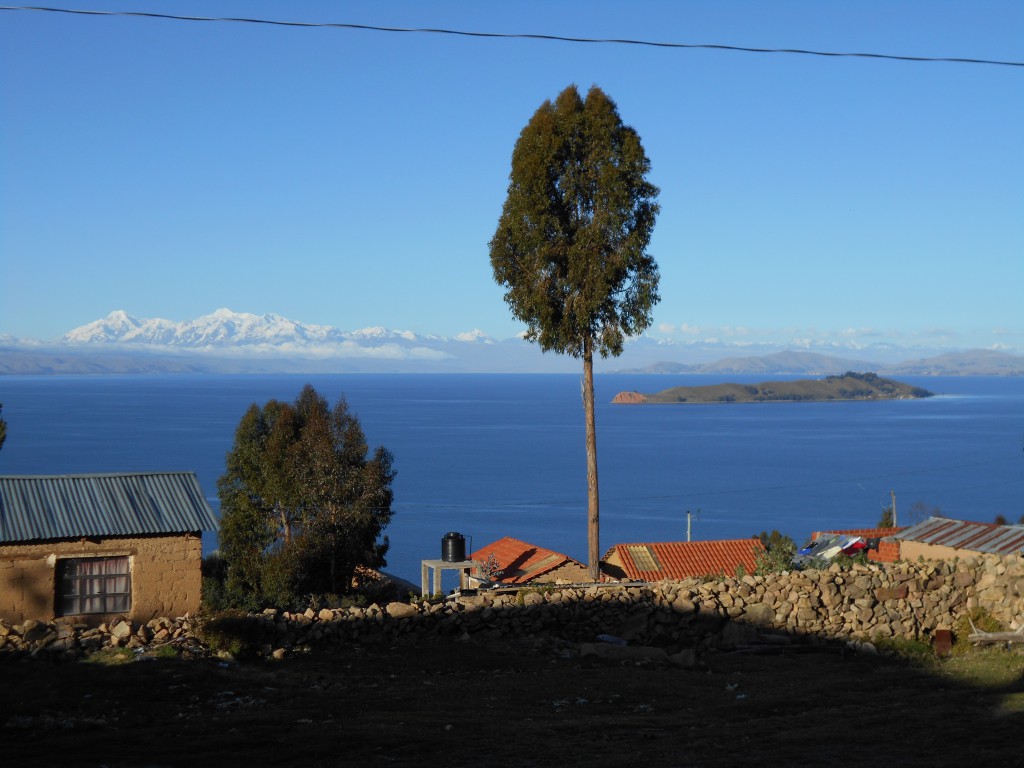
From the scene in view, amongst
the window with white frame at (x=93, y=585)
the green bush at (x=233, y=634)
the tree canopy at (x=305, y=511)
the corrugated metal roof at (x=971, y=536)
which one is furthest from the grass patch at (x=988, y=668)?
the tree canopy at (x=305, y=511)

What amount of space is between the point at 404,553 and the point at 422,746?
53.5 metres

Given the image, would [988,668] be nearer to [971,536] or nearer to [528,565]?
[971,536]

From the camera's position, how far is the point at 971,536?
24219 millimetres

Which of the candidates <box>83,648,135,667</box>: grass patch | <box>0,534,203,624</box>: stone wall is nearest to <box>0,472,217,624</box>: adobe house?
<box>0,534,203,624</box>: stone wall

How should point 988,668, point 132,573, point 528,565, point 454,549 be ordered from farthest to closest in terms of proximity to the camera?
point 528,565, point 454,549, point 132,573, point 988,668

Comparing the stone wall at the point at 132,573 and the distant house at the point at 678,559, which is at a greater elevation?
the stone wall at the point at 132,573

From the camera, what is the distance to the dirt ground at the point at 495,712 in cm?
910

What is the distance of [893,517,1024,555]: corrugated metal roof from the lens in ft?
72.1

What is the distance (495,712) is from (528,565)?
23808 mm

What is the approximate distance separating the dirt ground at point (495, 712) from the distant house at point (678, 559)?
1951 centimetres

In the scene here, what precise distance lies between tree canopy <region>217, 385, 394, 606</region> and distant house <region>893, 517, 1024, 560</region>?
47.2 ft

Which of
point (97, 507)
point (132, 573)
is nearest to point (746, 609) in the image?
point (132, 573)

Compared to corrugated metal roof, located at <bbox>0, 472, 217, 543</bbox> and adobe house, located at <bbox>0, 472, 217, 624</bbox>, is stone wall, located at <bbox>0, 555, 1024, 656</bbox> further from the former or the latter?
corrugated metal roof, located at <bbox>0, 472, 217, 543</bbox>

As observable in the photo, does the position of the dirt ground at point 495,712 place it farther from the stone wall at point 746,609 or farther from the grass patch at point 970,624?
the grass patch at point 970,624
